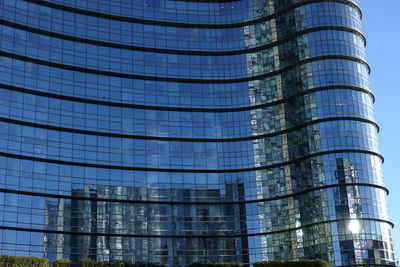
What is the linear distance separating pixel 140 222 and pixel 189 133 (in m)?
16.6

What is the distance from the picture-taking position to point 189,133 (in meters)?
103

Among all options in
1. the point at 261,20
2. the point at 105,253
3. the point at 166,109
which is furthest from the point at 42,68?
the point at 261,20

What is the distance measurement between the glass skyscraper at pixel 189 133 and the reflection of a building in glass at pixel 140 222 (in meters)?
0.21

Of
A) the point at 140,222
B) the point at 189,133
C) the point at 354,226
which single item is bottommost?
the point at 354,226

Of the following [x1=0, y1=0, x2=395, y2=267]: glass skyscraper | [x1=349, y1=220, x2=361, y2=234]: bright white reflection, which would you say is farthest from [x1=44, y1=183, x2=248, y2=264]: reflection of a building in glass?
[x1=349, y1=220, x2=361, y2=234]: bright white reflection

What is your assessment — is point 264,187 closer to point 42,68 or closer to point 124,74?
point 124,74

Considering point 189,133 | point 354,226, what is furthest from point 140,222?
point 354,226

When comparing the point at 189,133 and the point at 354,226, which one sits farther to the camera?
the point at 189,133

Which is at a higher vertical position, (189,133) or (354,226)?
(189,133)

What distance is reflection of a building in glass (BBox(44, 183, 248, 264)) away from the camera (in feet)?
300

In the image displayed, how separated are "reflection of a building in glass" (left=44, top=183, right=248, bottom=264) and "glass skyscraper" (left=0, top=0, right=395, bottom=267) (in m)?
0.21

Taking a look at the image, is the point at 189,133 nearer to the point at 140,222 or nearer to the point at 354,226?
the point at 140,222

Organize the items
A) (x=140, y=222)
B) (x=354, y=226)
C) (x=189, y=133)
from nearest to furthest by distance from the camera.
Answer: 1. (x=354, y=226)
2. (x=140, y=222)
3. (x=189, y=133)

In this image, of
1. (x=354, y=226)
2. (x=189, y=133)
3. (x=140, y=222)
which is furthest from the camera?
(x=189, y=133)
